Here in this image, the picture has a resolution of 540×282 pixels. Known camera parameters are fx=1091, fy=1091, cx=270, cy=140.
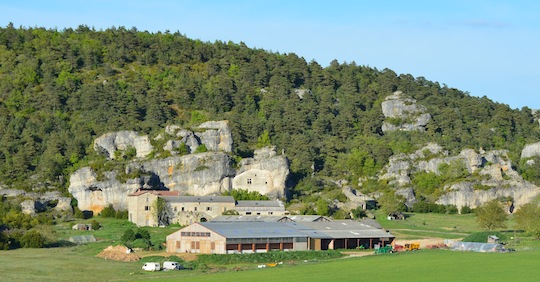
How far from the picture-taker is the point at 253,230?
85.7m

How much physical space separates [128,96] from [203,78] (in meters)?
15.8

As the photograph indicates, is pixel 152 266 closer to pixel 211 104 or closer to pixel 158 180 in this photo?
pixel 158 180

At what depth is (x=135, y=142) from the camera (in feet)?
404

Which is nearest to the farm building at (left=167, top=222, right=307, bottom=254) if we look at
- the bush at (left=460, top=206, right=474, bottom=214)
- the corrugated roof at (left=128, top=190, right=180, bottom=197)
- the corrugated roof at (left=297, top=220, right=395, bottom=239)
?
the corrugated roof at (left=297, top=220, right=395, bottom=239)

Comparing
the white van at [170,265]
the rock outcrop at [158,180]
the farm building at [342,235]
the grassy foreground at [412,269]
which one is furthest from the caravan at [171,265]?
the rock outcrop at [158,180]

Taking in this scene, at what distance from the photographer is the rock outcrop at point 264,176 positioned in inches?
4596

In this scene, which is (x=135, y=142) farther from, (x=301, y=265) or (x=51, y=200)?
(x=301, y=265)

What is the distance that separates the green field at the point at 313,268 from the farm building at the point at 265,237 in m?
7.30

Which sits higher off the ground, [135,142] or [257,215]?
[135,142]

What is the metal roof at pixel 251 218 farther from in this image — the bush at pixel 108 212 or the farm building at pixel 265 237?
the bush at pixel 108 212

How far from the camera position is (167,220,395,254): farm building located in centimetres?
8262

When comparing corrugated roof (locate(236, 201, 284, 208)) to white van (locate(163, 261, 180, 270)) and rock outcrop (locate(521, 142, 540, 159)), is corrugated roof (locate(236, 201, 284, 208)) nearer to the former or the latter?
white van (locate(163, 261, 180, 270))

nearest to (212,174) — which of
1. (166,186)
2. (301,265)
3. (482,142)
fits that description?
(166,186)

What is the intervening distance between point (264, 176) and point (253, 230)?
3173 cm
